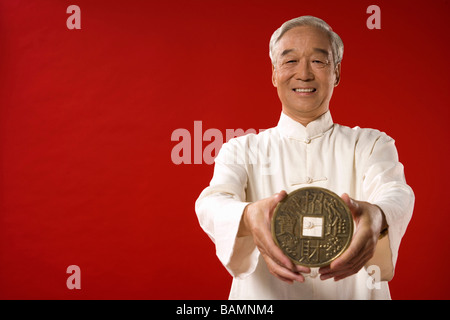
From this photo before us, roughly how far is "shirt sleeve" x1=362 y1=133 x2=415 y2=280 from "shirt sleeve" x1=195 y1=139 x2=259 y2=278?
281 mm

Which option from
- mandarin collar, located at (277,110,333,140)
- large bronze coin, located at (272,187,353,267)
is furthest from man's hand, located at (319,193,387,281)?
mandarin collar, located at (277,110,333,140)

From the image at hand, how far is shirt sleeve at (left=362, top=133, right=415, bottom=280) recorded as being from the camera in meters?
0.92

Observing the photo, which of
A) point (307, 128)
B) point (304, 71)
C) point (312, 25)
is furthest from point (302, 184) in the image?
point (312, 25)

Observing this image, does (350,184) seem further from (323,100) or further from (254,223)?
(254,223)

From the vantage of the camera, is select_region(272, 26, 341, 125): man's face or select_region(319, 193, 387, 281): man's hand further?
select_region(272, 26, 341, 125): man's face

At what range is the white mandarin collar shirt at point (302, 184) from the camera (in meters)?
0.97

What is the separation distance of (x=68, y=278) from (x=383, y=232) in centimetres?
199

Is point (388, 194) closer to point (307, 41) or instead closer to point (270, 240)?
point (270, 240)

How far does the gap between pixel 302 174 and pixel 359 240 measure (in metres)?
0.33

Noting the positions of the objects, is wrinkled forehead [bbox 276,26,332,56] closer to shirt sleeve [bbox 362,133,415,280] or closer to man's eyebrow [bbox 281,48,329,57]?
man's eyebrow [bbox 281,48,329,57]

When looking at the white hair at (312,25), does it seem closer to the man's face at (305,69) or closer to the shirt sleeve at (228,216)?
the man's face at (305,69)

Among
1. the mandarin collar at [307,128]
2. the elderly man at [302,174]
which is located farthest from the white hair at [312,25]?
the mandarin collar at [307,128]

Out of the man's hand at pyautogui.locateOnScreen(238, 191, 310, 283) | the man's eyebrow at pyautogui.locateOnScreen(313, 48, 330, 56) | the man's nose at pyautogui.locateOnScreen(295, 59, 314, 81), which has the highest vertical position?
the man's eyebrow at pyautogui.locateOnScreen(313, 48, 330, 56)

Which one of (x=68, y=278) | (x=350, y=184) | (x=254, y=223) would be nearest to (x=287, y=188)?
(x=350, y=184)
